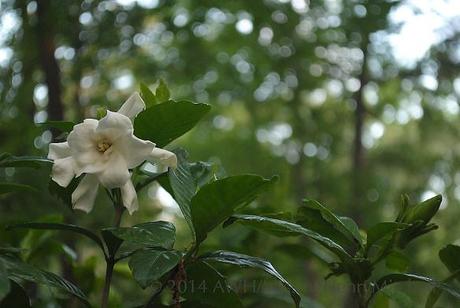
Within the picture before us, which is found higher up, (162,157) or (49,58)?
(162,157)

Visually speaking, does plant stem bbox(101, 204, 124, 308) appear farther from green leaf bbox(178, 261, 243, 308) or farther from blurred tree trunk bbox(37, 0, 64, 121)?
blurred tree trunk bbox(37, 0, 64, 121)

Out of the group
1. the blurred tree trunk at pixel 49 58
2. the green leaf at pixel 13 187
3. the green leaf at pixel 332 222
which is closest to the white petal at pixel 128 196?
the green leaf at pixel 13 187

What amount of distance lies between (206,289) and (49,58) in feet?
5.27

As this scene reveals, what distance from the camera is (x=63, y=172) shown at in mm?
975

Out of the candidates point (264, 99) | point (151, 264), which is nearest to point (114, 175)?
point (151, 264)

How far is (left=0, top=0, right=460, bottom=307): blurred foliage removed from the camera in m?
2.38

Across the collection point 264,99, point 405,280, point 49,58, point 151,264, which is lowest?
point 264,99

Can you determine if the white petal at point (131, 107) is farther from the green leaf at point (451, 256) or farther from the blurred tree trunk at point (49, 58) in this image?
the blurred tree trunk at point (49, 58)

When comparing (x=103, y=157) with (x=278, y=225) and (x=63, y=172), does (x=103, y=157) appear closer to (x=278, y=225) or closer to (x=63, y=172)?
(x=63, y=172)

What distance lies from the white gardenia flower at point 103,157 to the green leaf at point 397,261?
544 millimetres

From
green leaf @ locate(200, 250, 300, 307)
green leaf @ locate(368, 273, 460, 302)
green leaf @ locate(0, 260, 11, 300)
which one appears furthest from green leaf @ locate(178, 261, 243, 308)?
green leaf @ locate(0, 260, 11, 300)

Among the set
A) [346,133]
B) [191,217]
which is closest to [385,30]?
[346,133]

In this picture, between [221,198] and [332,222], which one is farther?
[332,222]

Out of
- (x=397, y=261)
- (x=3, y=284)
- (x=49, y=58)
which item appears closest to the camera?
(x=3, y=284)
